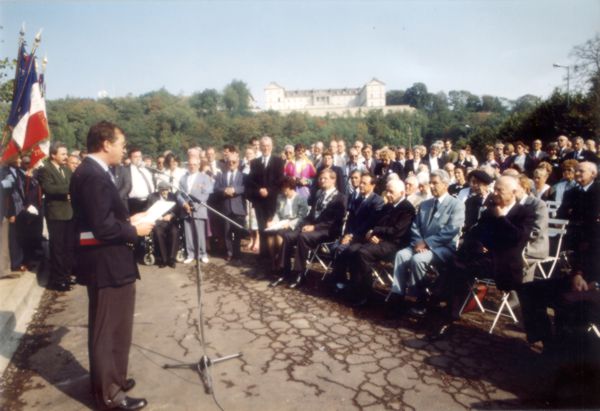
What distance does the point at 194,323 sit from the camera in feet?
14.9

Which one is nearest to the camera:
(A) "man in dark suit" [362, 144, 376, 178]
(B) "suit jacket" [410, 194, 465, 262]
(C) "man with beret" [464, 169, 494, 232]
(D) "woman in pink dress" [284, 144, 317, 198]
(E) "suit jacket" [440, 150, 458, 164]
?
(B) "suit jacket" [410, 194, 465, 262]

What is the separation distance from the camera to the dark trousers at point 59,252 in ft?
18.7

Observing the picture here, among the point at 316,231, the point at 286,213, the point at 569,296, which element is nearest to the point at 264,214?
the point at 286,213

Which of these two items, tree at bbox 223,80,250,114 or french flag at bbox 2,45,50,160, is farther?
tree at bbox 223,80,250,114

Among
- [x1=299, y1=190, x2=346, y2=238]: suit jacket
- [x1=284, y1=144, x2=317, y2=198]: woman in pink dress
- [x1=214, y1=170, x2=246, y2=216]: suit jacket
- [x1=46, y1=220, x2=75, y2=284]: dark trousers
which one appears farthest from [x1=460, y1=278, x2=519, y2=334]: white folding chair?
[x1=46, y1=220, x2=75, y2=284]: dark trousers

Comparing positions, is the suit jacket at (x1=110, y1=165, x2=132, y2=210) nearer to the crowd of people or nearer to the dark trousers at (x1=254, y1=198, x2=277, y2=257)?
the crowd of people

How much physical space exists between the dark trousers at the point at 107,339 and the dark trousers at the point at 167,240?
13.3 ft

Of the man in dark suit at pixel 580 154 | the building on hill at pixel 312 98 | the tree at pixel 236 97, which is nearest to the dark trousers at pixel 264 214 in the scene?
the man in dark suit at pixel 580 154

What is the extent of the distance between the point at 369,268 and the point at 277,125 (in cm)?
6760

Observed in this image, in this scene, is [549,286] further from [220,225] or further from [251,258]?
[220,225]

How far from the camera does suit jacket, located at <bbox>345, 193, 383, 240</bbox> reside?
5.53 m

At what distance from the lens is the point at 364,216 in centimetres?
563

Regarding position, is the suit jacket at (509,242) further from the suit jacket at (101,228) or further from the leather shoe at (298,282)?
the suit jacket at (101,228)

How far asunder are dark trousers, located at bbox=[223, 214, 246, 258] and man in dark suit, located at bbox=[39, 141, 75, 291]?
8.04 feet
